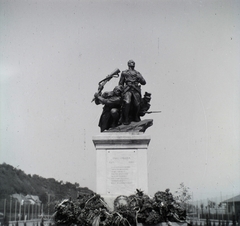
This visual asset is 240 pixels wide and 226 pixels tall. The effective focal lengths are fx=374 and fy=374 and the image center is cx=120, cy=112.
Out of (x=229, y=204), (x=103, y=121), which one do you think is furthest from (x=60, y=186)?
(x=103, y=121)

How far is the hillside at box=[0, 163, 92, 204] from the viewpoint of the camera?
50.9 meters

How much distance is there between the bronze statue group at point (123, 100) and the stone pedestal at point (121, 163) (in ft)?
2.57

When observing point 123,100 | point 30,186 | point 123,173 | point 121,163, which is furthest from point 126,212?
point 30,186

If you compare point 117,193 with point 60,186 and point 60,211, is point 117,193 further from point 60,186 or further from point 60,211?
point 60,186

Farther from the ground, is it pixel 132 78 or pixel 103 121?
pixel 132 78

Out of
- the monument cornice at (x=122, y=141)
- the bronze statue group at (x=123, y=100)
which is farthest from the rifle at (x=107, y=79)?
the monument cornice at (x=122, y=141)

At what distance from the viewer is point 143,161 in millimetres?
12953

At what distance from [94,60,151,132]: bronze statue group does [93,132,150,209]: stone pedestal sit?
2.57 feet

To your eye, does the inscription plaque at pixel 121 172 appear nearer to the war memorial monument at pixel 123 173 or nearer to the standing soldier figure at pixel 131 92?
the war memorial monument at pixel 123 173

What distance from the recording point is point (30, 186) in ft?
184

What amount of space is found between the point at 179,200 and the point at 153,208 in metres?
1.02

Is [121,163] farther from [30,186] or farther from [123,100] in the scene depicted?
[30,186]

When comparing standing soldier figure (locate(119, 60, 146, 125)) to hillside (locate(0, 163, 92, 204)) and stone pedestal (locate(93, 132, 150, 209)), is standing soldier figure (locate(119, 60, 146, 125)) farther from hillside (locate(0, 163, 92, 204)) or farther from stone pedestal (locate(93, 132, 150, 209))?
hillside (locate(0, 163, 92, 204))

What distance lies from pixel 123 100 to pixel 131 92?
1.44 ft
